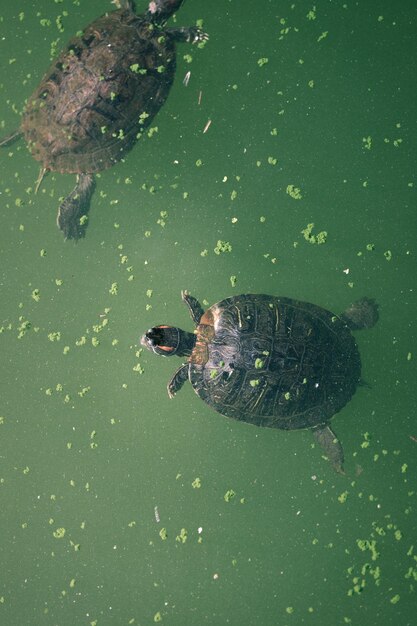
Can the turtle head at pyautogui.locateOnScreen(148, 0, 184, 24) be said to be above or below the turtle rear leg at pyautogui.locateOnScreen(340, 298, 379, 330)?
above

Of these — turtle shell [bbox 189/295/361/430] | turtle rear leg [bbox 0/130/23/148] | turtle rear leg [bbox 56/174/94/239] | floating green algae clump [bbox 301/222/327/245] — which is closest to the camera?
turtle shell [bbox 189/295/361/430]

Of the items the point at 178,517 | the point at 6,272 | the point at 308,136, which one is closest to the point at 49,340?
the point at 6,272

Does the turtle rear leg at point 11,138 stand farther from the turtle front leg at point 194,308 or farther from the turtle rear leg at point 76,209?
the turtle front leg at point 194,308

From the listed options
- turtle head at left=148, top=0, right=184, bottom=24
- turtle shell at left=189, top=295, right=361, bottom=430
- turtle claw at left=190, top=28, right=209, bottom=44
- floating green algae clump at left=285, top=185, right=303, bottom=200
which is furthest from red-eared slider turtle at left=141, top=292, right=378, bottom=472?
turtle head at left=148, top=0, right=184, bottom=24

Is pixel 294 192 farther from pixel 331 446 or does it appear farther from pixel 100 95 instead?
pixel 331 446

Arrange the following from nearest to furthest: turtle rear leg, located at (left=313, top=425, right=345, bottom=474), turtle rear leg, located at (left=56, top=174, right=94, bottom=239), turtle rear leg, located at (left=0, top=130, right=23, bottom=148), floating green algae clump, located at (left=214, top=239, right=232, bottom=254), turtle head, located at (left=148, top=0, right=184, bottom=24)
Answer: turtle rear leg, located at (left=313, top=425, right=345, bottom=474) → floating green algae clump, located at (left=214, top=239, right=232, bottom=254) → turtle head, located at (left=148, top=0, right=184, bottom=24) → turtle rear leg, located at (left=56, top=174, right=94, bottom=239) → turtle rear leg, located at (left=0, top=130, right=23, bottom=148)

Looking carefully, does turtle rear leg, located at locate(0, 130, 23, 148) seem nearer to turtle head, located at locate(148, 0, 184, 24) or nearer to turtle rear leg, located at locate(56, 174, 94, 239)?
turtle rear leg, located at locate(56, 174, 94, 239)

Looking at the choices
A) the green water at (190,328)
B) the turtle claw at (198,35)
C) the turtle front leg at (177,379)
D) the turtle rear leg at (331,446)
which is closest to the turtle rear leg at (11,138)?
the green water at (190,328)

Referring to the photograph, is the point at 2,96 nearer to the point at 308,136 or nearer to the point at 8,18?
the point at 8,18

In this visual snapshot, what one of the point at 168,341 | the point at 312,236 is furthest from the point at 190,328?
the point at 312,236
